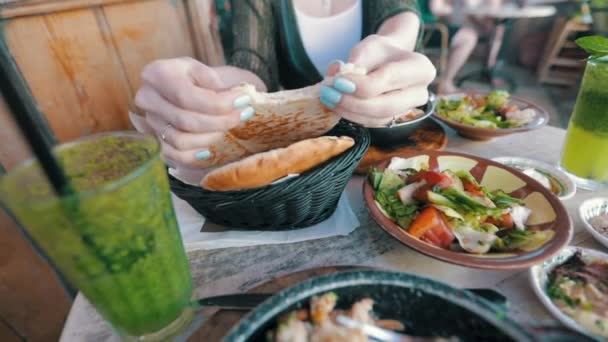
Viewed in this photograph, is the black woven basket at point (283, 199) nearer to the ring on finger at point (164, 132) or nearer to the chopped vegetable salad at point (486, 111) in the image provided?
the ring on finger at point (164, 132)

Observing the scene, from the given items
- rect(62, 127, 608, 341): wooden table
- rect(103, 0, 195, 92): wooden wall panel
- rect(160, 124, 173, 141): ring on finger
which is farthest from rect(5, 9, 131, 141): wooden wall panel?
rect(62, 127, 608, 341): wooden table

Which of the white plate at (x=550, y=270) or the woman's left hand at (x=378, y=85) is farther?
the woman's left hand at (x=378, y=85)

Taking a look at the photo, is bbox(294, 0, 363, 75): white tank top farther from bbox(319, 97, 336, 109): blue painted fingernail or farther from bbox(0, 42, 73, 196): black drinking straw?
bbox(0, 42, 73, 196): black drinking straw

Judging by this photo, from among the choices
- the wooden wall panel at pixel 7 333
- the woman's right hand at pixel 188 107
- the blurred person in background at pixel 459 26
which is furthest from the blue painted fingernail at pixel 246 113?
the blurred person in background at pixel 459 26

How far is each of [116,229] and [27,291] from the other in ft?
4.85

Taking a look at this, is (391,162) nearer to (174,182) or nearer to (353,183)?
(353,183)

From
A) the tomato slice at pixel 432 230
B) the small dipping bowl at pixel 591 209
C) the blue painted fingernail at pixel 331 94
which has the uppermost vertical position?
the blue painted fingernail at pixel 331 94

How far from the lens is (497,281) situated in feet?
2.26

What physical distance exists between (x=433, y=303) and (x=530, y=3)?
473 centimetres

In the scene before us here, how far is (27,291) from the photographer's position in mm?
1479

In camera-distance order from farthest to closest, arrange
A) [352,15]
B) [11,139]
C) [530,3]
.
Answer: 1. [530,3]
2. [352,15]
3. [11,139]

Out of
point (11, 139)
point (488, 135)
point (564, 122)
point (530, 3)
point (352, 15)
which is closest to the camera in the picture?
point (488, 135)

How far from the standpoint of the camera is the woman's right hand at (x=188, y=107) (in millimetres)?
724

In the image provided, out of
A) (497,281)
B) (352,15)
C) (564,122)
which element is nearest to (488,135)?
(497,281)
